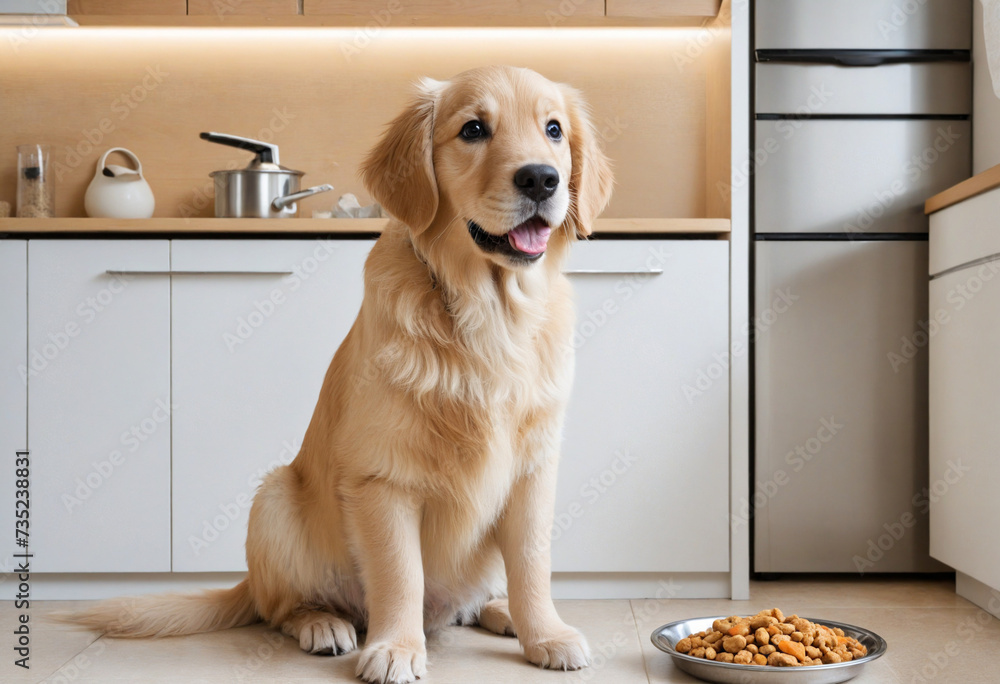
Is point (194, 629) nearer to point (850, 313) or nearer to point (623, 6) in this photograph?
point (850, 313)

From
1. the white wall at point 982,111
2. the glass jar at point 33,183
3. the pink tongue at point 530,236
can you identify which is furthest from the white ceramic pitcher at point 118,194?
the white wall at point 982,111

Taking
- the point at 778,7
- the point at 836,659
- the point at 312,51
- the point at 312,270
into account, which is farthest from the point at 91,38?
the point at 836,659

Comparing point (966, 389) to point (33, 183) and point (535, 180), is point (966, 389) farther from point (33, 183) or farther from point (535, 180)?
point (33, 183)

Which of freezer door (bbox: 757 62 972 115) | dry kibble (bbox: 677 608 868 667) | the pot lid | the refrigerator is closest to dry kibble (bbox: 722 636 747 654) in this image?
dry kibble (bbox: 677 608 868 667)

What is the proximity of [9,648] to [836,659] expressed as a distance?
1780 mm

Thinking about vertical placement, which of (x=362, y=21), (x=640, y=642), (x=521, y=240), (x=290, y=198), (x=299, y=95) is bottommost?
(x=640, y=642)

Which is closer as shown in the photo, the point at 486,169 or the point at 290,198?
the point at 486,169

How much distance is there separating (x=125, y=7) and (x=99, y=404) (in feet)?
4.27

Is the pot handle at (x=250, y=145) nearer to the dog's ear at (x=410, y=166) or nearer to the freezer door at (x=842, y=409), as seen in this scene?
the dog's ear at (x=410, y=166)

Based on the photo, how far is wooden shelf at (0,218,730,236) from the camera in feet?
8.05

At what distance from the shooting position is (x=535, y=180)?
5.13ft

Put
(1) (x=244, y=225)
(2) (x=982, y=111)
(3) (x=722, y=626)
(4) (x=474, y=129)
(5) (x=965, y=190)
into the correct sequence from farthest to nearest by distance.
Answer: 1. (2) (x=982, y=111)
2. (1) (x=244, y=225)
3. (5) (x=965, y=190)
4. (3) (x=722, y=626)
5. (4) (x=474, y=129)

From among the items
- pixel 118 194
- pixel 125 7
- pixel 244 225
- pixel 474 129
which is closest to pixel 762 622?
pixel 474 129

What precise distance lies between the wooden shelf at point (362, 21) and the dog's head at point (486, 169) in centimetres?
122
